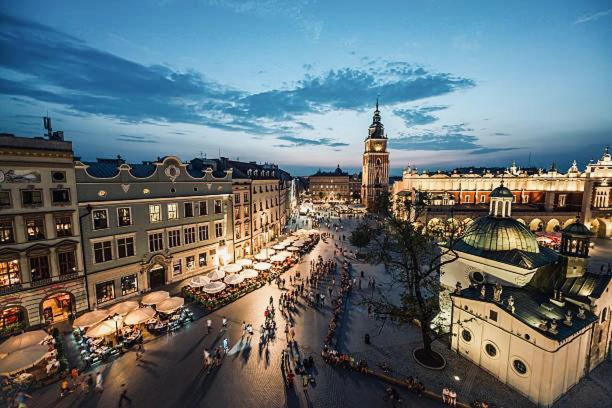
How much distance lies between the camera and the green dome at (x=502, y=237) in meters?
22.4

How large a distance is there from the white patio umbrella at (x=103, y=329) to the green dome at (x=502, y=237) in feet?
97.4

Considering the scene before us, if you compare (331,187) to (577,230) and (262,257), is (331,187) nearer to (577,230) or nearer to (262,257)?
(262,257)

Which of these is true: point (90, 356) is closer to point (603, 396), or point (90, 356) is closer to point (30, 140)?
point (30, 140)

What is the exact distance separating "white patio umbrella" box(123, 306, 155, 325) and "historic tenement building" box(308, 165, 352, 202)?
5710 inches

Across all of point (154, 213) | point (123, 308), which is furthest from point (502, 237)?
point (154, 213)

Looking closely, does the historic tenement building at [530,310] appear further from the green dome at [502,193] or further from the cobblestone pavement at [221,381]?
the cobblestone pavement at [221,381]

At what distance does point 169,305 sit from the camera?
2378 cm

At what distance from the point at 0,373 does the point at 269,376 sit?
1530 cm

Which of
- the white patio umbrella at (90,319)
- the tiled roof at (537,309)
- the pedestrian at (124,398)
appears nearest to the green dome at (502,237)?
the tiled roof at (537,309)

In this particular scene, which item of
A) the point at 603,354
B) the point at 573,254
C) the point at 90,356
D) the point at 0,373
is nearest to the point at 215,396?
the point at 90,356

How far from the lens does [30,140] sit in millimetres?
22203

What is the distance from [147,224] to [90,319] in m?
→ 11.2

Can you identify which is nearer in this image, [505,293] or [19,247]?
[505,293]

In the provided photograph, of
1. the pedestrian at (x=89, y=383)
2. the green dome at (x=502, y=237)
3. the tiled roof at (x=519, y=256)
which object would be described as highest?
the green dome at (x=502, y=237)
